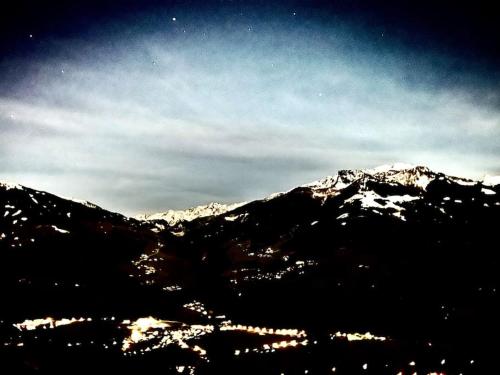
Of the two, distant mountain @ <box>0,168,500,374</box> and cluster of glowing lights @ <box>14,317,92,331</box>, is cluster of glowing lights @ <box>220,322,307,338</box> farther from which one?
cluster of glowing lights @ <box>14,317,92,331</box>

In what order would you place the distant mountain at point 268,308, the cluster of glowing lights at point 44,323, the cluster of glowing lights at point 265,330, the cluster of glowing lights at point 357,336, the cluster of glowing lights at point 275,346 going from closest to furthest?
the distant mountain at point 268,308
the cluster of glowing lights at point 275,346
the cluster of glowing lights at point 357,336
the cluster of glowing lights at point 44,323
the cluster of glowing lights at point 265,330

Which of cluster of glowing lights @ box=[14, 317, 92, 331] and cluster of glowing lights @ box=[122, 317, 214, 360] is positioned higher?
cluster of glowing lights @ box=[14, 317, 92, 331]

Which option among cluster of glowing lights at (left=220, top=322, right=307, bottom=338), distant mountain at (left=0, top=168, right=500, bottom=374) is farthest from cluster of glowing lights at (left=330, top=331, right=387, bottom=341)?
cluster of glowing lights at (left=220, top=322, right=307, bottom=338)

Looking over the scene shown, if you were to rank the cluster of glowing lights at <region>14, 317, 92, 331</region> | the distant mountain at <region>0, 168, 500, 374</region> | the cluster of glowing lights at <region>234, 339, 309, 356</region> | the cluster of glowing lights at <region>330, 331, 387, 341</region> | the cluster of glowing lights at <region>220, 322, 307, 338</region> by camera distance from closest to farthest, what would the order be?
the distant mountain at <region>0, 168, 500, 374</region> → the cluster of glowing lights at <region>234, 339, 309, 356</region> → the cluster of glowing lights at <region>330, 331, 387, 341</region> → the cluster of glowing lights at <region>14, 317, 92, 331</region> → the cluster of glowing lights at <region>220, 322, 307, 338</region>

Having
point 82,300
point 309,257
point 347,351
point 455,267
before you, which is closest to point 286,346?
point 347,351

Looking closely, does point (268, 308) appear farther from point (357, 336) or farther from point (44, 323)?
point (44, 323)

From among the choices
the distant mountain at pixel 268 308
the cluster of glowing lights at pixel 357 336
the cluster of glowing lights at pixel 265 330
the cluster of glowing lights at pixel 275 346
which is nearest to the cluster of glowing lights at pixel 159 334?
the distant mountain at pixel 268 308

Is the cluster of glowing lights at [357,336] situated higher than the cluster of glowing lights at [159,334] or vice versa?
the cluster of glowing lights at [159,334]

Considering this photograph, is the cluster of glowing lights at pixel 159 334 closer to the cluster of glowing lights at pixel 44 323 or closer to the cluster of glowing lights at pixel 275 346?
the cluster of glowing lights at pixel 275 346

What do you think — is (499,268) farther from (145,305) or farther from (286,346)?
(145,305)

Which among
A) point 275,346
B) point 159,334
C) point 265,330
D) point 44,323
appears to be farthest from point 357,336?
point 44,323

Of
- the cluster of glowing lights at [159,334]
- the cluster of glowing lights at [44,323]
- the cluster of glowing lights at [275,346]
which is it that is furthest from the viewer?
the cluster of glowing lights at [44,323]
